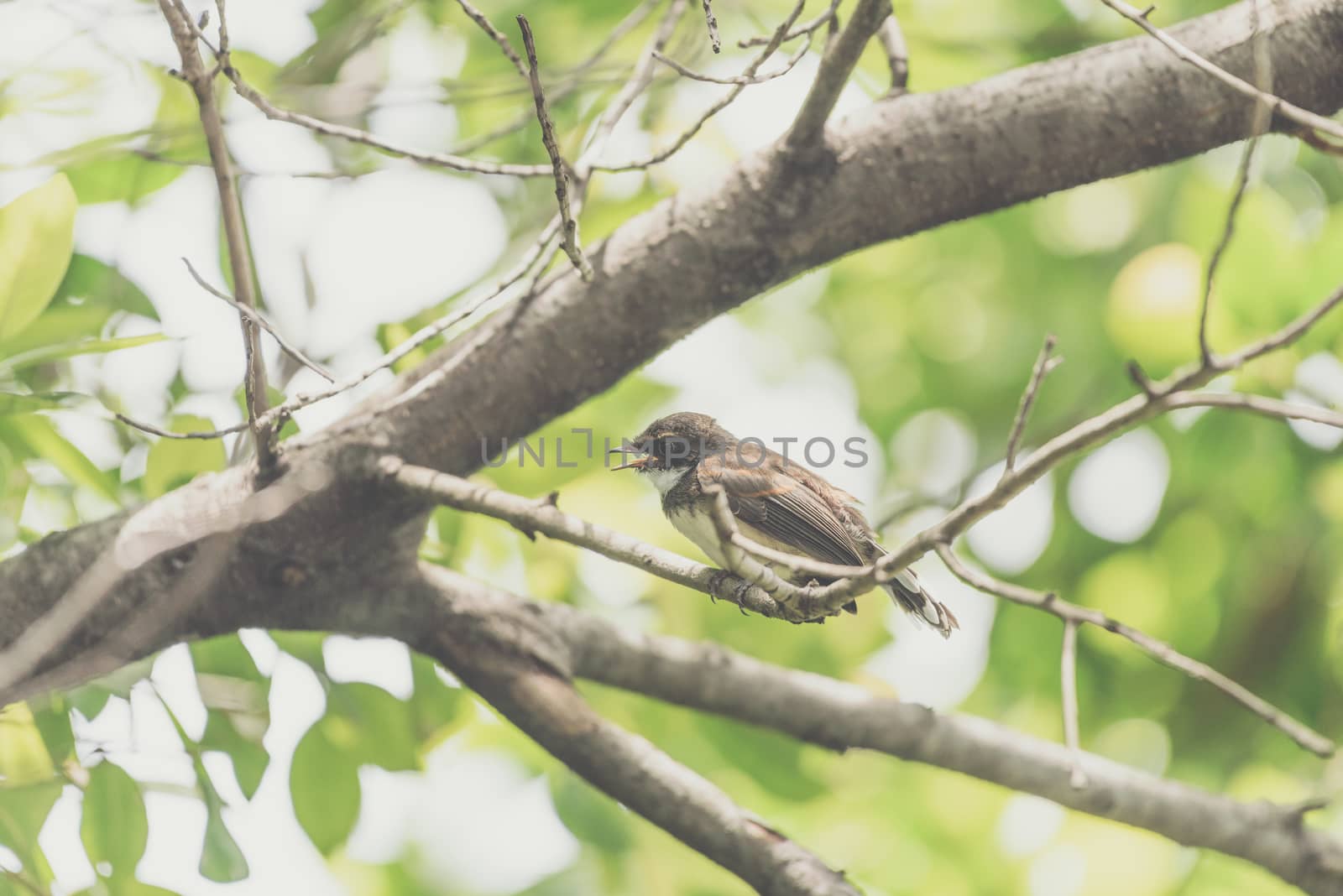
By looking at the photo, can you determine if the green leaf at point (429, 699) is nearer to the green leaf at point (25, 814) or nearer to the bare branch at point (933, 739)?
the bare branch at point (933, 739)

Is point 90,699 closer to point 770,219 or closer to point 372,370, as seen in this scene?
point 372,370

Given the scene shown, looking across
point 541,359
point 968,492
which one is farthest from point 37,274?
point 968,492

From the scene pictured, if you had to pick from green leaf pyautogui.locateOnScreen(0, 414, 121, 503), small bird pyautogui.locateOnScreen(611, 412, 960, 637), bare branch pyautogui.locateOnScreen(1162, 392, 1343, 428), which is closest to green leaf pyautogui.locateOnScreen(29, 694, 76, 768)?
green leaf pyautogui.locateOnScreen(0, 414, 121, 503)

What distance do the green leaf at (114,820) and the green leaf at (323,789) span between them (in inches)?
23.3

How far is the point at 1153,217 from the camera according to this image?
623 centimetres

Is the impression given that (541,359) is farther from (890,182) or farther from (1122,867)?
(1122,867)

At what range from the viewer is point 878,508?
5957 millimetres

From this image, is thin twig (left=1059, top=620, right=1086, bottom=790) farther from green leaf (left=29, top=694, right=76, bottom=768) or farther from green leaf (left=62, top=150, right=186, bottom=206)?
green leaf (left=62, top=150, right=186, bottom=206)

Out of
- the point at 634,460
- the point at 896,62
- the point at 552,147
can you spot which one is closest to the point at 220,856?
the point at 634,460

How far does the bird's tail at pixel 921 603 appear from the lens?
3.76 meters

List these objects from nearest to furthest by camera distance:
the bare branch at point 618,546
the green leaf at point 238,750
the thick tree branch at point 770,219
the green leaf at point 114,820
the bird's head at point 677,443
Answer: the bare branch at point 618,546
the green leaf at point 114,820
the thick tree branch at point 770,219
the green leaf at point 238,750
the bird's head at point 677,443

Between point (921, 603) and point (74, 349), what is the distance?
264 centimetres

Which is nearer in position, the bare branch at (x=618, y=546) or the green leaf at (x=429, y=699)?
the bare branch at (x=618, y=546)

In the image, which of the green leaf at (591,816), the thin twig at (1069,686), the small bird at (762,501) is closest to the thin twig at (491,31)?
the small bird at (762,501)
